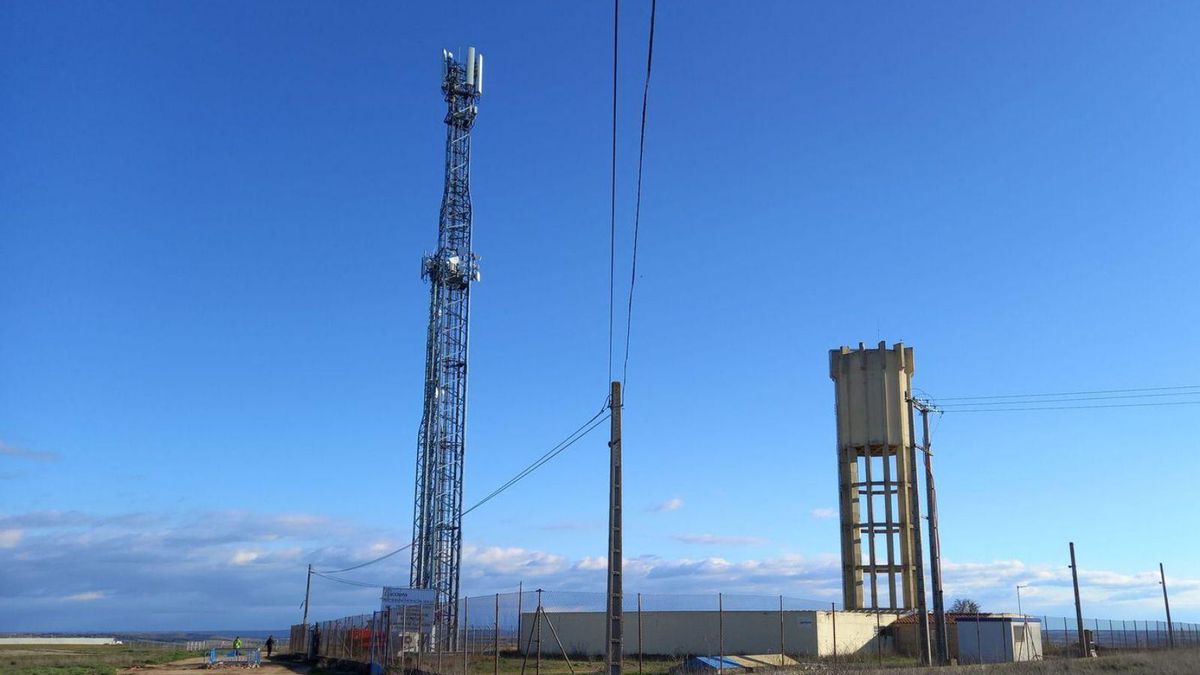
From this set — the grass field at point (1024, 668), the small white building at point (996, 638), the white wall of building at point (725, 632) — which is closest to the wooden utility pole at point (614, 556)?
the grass field at point (1024, 668)

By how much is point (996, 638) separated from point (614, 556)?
2924 cm

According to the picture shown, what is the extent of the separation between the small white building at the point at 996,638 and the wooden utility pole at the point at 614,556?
27.3 metres

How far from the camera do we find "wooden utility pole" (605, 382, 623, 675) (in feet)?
72.6

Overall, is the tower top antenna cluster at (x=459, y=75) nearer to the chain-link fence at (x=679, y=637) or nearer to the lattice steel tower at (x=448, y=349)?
the lattice steel tower at (x=448, y=349)

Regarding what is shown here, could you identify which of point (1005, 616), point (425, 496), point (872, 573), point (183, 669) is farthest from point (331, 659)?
point (1005, 616)

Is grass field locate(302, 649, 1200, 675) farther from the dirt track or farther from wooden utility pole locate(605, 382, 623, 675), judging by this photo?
the dirt track

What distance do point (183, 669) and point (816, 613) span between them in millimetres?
27262

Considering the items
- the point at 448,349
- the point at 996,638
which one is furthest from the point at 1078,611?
the point at 448,349

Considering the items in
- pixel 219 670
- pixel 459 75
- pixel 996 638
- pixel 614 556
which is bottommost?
pixel 219 670

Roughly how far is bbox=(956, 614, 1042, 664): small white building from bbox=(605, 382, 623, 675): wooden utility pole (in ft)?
89.6

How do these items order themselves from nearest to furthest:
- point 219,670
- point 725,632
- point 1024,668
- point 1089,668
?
1. point 1024,668
2. point 1089,668
3. point 219,670
4. point 725,632

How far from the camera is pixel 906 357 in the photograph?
5238cm

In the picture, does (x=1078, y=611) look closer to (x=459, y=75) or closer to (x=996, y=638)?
(x=996, y=638)

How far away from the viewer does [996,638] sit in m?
45.6
